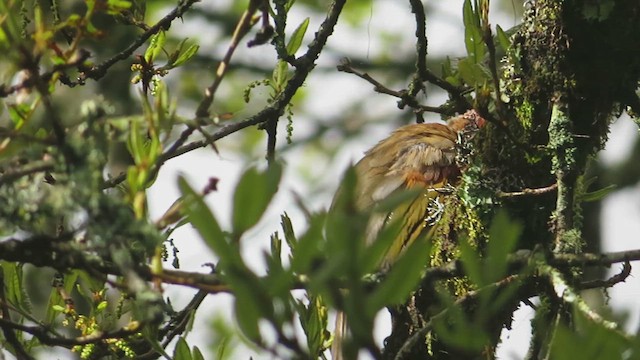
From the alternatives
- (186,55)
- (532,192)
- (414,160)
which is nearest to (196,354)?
(186,55)

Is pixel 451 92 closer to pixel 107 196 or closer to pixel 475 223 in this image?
pixel 475 223

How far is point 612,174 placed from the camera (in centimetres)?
786

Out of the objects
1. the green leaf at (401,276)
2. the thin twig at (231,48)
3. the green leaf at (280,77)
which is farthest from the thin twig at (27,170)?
the green leaf at (280,77)

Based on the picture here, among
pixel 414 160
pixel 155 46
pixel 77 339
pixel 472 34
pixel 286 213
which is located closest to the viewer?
pixel 77 339

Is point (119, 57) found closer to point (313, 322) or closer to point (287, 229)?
point (287, 229)

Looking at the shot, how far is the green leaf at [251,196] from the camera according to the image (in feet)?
4.00

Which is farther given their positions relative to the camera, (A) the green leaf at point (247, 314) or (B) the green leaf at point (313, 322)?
(B) the green leaf at point (313, 322)

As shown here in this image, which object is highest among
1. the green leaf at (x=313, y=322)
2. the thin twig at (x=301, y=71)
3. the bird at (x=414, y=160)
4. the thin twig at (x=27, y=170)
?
the bird at (x=414, y=160)

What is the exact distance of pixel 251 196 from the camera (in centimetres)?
122

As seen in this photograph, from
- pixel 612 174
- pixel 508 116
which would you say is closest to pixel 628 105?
pixel 508 116

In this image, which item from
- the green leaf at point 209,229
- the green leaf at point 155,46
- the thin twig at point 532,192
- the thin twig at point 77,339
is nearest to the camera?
the green leaf at point 209,229

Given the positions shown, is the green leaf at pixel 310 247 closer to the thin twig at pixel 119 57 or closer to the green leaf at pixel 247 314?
the green leaf at pixel 247 314

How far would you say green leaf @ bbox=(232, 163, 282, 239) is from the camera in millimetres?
1219

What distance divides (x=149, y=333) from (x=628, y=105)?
1.72 meters
